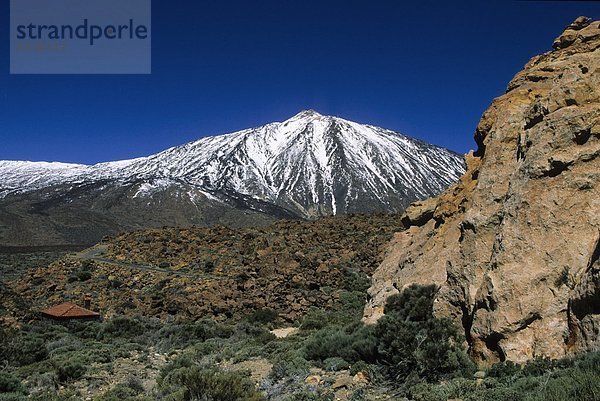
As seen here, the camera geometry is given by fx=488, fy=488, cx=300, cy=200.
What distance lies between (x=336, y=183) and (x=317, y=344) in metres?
171

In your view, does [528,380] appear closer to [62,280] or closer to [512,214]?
[512,214]

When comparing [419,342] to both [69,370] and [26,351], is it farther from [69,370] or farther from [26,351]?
[26,351]

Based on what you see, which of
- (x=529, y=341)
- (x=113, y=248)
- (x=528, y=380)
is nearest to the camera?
(x=528, y=380)

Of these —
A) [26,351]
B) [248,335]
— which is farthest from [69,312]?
[248,335]

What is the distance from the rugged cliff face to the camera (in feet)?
19.5

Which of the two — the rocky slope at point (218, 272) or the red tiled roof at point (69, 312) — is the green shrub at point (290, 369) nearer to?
the rocky slope at point (218, 272)

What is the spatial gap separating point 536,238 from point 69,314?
1911cm

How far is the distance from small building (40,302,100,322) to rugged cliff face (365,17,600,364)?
52.8 feet

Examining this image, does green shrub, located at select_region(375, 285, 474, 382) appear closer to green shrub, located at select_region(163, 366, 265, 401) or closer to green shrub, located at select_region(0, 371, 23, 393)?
green shrub, located at select_region(163, 366, 265, 401)

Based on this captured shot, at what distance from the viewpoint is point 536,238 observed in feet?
21.5

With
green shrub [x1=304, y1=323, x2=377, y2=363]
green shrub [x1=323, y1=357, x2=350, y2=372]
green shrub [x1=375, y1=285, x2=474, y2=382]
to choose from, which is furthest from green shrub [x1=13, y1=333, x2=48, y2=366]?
green shrub [x1=375, y1=285, x2=474, y2=382]

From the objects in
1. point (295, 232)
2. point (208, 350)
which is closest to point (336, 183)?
point (295, 232)

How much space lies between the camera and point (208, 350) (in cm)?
1408

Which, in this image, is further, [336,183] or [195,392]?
[336,183]
